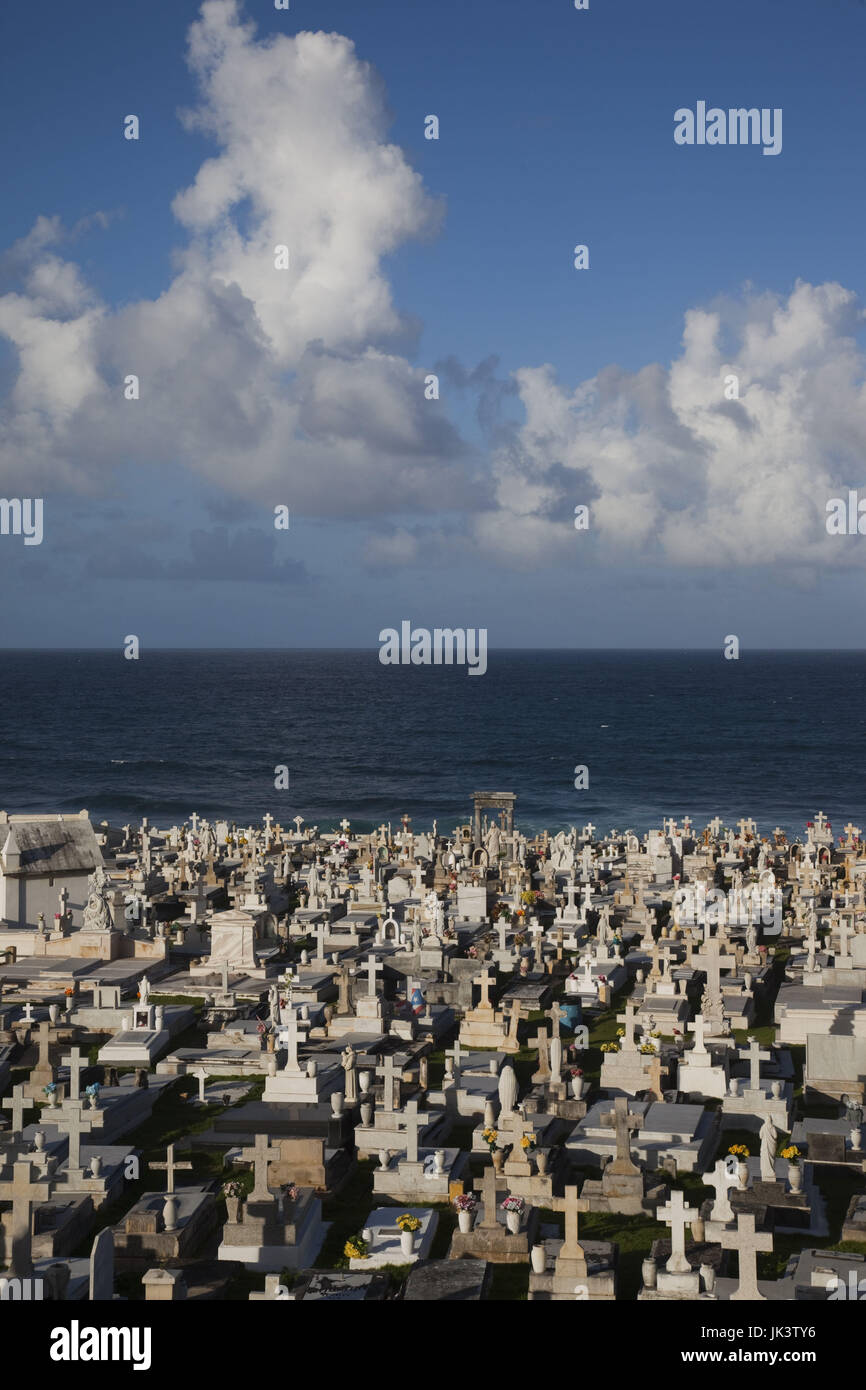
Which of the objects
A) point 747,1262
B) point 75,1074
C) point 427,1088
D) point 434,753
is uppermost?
point 434,753

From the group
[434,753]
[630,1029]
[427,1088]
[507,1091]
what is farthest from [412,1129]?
[434,753]

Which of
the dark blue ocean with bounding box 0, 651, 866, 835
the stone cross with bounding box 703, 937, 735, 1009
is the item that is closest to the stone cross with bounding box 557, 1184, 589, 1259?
the stone cross with bounding box 703, 937, 735, 1009

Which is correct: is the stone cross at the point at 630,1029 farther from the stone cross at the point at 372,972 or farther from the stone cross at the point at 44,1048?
the stone cross at the point at 44,1048

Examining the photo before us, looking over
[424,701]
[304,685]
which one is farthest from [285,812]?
[304,685]

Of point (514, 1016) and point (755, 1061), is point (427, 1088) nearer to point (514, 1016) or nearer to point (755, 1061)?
point (514, 1016)

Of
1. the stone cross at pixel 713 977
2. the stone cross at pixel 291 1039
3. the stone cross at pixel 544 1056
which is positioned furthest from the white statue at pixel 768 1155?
the stone cross at pixel 291 1039

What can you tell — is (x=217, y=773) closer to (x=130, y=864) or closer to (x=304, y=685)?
(x=130, y=864)
